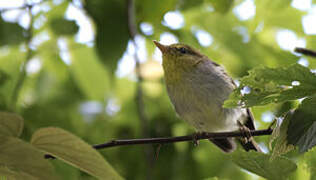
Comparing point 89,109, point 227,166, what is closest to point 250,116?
point 227,166

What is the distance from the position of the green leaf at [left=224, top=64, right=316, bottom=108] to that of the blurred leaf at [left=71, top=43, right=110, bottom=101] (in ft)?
8.13

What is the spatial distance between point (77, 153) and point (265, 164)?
662 mm

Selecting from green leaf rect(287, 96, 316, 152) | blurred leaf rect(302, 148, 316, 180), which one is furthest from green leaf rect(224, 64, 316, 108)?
blurred leaf rect(302, 148, 316, 180)

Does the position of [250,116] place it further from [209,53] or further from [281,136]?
[281,136]

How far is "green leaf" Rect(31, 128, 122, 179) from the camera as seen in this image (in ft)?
4.79

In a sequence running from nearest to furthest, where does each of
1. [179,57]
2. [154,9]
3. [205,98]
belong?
1. [154,9]
2. [205,98]
3. [179,57]

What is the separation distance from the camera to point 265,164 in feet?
5.22

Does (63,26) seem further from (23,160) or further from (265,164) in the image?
(265,164)

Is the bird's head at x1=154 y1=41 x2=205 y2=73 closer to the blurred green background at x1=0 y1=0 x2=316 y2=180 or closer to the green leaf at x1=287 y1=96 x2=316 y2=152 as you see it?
the blurred green background at x1=0 y1=0 x2=316 y2=180

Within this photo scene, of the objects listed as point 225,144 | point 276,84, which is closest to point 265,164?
point 276,84

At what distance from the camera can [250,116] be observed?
144 inches

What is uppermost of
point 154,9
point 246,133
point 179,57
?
point 154,9

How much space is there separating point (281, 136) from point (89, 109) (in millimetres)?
3249

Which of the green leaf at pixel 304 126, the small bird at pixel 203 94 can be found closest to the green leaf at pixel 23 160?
the green leaf at pixel 304 126
